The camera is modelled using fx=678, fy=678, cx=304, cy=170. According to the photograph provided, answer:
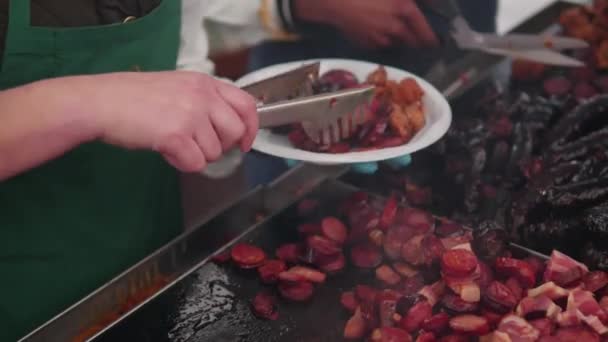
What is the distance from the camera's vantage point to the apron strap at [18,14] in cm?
101

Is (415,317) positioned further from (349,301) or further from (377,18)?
(377,18)

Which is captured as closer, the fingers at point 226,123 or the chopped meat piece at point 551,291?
the fingers at point 226,123

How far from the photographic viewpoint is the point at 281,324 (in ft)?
3.38

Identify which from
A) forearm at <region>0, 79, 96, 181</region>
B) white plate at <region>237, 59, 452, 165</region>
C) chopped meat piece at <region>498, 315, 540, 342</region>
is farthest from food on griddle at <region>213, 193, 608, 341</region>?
forearm at <region>0, 79, 96, 181</region>

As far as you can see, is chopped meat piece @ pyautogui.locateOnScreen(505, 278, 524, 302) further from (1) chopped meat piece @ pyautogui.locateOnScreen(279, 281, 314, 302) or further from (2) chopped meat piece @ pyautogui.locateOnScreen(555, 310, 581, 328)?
(1) chopped meat piece @ pyautogui.locateOnScreen(279, 281, 314, 302)

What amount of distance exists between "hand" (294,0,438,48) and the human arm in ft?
3.00

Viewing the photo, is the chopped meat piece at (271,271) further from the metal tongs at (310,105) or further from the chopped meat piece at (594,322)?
the chopped meat piece at (594,322)

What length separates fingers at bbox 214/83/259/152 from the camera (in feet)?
2.93

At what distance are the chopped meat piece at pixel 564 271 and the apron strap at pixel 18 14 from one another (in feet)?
2.90

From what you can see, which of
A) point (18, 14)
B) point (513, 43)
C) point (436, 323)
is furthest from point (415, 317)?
point (513, 43)

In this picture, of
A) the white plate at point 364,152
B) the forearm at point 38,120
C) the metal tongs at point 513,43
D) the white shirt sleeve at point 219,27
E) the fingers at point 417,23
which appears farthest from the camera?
the fingers at point 417,23

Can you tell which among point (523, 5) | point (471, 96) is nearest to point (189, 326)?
point (471, 96)

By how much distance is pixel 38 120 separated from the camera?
0.84 meters

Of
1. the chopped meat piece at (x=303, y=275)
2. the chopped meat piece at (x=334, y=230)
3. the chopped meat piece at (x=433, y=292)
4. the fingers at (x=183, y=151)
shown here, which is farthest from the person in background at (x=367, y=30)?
the fingers at (x=183, y=151)
